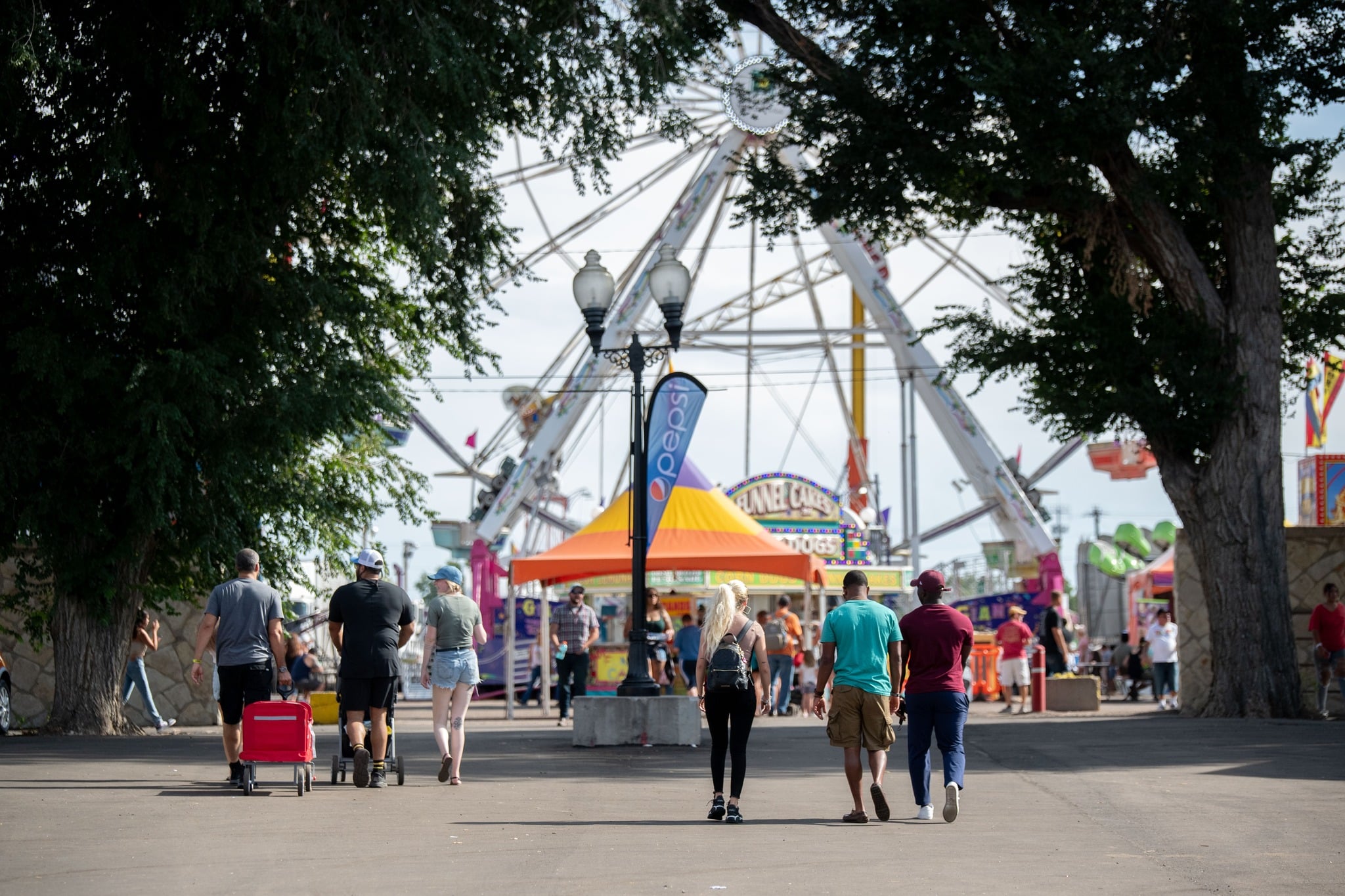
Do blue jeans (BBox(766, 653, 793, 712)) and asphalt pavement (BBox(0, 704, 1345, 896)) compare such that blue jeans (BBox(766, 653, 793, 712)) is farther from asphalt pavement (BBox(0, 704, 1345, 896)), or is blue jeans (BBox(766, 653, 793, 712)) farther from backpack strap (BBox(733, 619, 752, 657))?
backpack strap (BBox(733, 619, 752, 657))

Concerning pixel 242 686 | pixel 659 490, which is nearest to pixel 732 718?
pixel 242 686

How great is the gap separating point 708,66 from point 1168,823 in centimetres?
1459

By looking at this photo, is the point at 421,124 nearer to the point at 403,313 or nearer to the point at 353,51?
the point at 353,51

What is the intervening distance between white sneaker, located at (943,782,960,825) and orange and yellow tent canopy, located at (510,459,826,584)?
1195 centimetres

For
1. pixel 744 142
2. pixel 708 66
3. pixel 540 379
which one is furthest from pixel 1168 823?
A: pixel 540 379

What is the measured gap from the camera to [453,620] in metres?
12.1

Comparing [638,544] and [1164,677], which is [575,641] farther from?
[1164,677]

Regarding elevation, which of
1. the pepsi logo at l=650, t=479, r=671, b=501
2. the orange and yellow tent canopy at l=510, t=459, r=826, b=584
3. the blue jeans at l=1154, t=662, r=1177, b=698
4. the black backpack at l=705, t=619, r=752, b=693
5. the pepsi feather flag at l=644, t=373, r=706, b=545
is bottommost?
the blue jeans at l=1154, t=662, r=1177, b=698

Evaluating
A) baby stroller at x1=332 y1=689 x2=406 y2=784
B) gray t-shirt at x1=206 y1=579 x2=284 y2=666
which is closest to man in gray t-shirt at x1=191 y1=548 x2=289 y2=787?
gray t-shirt at x1=206 y1=579 x2=284 y2=666

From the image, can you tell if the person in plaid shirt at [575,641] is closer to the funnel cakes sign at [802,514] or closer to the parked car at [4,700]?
the parked car at [4,700]

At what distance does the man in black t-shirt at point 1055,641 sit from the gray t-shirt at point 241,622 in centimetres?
1681

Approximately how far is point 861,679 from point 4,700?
1199 centimetres

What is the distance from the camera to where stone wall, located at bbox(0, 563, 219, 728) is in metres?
20.2

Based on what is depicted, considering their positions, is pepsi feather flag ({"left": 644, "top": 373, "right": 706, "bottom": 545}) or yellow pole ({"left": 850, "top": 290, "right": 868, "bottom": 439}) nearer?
pepsi feather flag ({"left": 644, "top": 373, "right": 706, "bottom": 545})
